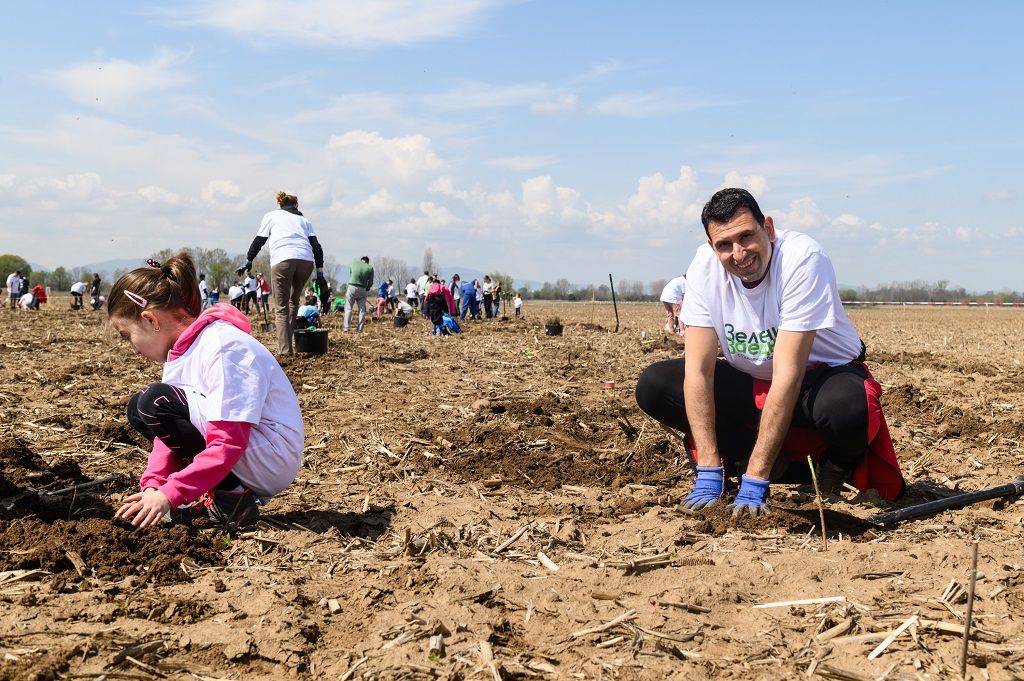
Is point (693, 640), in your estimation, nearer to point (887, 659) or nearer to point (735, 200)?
point (887, 659)

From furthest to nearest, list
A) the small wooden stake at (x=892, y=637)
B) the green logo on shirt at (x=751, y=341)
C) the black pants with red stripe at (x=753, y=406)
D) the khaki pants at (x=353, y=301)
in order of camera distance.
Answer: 1. the khaki pants at (x=353, y=301)
2. the green logo on shirt at (x=751, y=341)
3. the black pants with red stripe at (x=753, y=406)
4. the small wooden stake at (x=892, y=637)

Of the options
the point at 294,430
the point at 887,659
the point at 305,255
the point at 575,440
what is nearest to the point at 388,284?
the point at 305,255

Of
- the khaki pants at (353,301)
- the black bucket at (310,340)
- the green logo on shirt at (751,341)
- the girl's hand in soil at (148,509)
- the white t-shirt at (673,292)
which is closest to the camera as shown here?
the girl's hand in soil at (148,509)

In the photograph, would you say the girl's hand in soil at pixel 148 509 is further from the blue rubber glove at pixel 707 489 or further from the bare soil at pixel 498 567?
the blue rubber glove at pixel 707 489

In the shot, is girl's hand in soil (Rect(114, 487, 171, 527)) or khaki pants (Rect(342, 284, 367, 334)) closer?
girl's hand in soil (Rect(114, 487, 171, 527))

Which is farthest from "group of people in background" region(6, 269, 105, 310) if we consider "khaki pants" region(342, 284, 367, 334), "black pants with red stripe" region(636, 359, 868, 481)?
"black pants with red stripe" region(636, 359, 868, 481)

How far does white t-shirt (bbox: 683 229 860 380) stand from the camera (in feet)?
12.1

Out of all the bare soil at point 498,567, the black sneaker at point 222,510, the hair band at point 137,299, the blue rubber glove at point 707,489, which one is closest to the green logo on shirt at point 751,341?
the blue rubber glove at point 707,489

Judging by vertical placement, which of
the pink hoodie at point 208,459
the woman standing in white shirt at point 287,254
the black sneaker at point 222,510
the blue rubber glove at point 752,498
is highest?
the woman standing in white shirt at point 287,254

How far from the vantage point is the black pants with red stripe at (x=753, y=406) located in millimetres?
3805

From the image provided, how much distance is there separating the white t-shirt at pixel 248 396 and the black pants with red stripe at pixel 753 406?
1.79m

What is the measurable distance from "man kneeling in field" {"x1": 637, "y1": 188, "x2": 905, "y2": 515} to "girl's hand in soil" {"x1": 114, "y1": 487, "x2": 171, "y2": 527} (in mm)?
2245

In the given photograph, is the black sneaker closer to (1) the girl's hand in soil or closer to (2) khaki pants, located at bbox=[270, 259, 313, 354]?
(1) the girl's hand in soil

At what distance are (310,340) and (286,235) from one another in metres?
1.25
